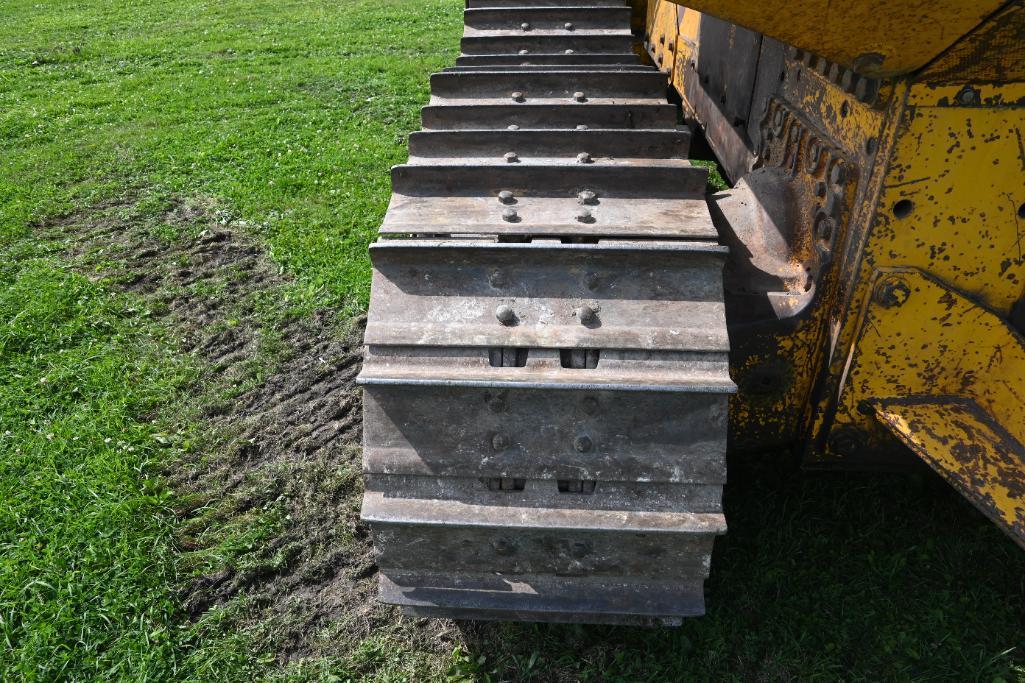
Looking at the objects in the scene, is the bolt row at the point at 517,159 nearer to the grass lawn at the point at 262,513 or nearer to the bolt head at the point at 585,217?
the bolt head at the point at 585,217

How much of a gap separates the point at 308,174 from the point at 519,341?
4769 mm

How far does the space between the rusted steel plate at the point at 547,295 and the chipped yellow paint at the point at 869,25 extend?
50 cm

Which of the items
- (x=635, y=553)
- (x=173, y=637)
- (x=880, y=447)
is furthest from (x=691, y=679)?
(x=173, y=637)

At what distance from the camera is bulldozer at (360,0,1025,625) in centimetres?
179

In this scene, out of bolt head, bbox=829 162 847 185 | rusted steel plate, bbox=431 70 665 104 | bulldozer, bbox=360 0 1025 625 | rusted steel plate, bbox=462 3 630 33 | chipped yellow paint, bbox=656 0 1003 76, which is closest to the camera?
chipped yellow paint, bbox=656 0 1003 76

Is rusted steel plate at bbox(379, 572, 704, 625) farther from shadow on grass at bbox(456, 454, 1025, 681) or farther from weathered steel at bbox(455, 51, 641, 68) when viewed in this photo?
weathered steel at bbox(455, 51, 641, 68)

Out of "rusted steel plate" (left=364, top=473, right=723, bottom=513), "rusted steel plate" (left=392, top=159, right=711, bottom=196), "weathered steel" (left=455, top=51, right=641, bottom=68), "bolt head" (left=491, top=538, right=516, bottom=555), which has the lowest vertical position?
"bolt head" (left=491, top=538, right=516, bottom=555)

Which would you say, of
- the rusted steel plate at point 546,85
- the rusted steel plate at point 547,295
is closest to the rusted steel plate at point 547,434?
the rusted steel plate at point 547,295

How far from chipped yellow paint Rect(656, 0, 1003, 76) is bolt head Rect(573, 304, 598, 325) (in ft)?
2.28

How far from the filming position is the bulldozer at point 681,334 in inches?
70.3

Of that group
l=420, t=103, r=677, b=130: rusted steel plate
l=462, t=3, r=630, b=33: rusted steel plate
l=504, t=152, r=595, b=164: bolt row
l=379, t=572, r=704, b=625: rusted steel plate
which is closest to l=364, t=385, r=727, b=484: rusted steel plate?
l=379, t=572, r=704, b=625: rusted steel plate

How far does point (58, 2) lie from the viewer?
14.6 metres

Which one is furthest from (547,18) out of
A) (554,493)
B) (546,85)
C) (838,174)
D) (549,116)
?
(554,493)

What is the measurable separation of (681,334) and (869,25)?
74 centimetres
